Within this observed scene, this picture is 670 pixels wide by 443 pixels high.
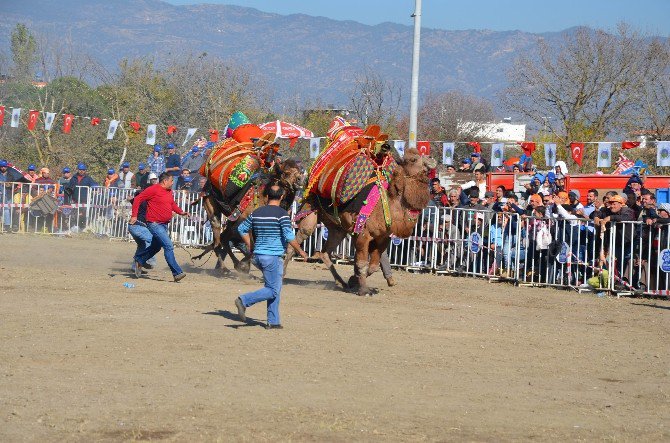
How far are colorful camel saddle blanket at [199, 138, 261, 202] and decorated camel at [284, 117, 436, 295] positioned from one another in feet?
5.35

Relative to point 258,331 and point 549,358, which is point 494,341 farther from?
point 258,331

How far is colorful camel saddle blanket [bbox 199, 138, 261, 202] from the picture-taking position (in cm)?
1850

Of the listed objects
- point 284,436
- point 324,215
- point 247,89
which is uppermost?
point 247,89

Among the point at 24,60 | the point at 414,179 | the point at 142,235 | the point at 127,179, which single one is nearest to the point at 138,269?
the point at 142,235

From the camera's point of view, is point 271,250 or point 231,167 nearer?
point 271,250

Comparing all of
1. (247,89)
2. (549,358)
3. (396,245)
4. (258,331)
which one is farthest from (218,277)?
(247,89)

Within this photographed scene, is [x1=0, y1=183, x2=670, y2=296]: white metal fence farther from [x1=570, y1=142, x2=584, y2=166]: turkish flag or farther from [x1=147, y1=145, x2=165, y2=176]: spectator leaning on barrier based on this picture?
[x1=147, y1=145, x2=165, y2=176]: spectator leaning on barrier

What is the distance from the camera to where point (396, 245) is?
22281 millimetres

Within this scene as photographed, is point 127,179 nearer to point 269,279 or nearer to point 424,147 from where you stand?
point 424,147

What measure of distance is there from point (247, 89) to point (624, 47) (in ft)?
59.9

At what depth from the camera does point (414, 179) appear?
53.8ft

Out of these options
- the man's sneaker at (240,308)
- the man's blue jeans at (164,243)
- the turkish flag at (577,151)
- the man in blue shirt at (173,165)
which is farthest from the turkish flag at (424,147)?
the man's sneaker at (240,308)

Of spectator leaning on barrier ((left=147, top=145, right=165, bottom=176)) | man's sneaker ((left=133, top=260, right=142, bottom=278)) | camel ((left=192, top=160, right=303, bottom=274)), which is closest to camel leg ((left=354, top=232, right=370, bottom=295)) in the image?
camel ((left=192, top=160, right=303, bottom=274))

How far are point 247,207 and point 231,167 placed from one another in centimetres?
74
